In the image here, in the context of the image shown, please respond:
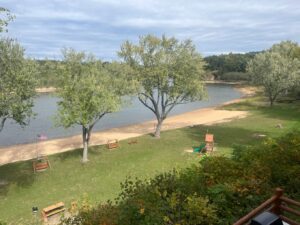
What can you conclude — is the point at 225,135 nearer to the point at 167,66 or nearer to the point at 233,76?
the point at 167,66

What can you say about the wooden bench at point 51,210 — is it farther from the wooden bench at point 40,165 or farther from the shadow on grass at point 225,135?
the shadow on grass at point 225,135

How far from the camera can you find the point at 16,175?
23297mm

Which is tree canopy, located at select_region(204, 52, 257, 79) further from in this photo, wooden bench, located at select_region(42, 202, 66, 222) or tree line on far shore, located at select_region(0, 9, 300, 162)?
wooden bench, located at select_region(42, 202, 66, 222)

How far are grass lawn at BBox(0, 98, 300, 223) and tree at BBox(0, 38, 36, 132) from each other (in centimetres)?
436

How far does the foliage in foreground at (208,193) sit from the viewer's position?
23.4 ft

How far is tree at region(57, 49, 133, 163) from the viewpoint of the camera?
24.0m

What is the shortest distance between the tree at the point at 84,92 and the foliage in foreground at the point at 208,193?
15452 millimetres

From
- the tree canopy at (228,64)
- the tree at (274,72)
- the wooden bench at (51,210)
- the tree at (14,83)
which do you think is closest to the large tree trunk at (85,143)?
the tree at (14,83)

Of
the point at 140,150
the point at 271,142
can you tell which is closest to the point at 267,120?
the point at 140,150

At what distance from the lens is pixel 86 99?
24344 millimetres

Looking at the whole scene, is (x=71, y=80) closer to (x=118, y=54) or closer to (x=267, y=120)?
(x=118, y=54)

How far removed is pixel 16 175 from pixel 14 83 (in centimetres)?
822

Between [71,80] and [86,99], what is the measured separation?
5.70 feet

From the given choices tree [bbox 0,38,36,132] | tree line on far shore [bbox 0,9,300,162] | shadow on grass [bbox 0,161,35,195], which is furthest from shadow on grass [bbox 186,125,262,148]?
tree [bbox 0,38,36,132]
